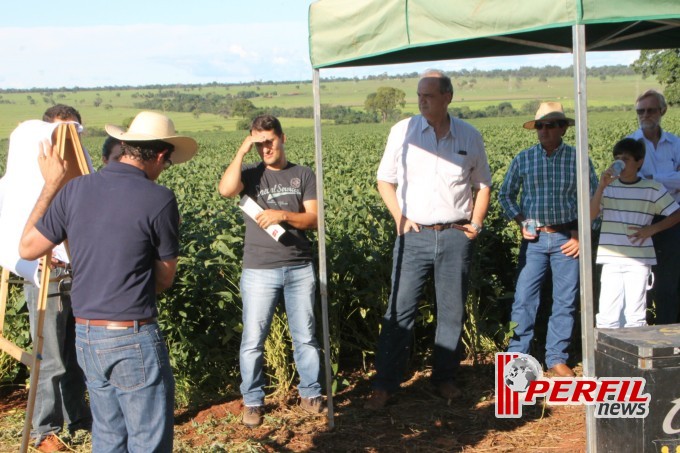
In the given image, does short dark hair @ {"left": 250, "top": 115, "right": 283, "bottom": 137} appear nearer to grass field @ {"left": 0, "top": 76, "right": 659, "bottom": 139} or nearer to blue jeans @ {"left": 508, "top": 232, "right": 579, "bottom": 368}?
blue jeans @ {"left": 508, "top": 232, "right": 579, "bottom": 368}

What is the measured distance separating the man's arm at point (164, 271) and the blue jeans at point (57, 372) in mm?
1447

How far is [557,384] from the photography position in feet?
17.2

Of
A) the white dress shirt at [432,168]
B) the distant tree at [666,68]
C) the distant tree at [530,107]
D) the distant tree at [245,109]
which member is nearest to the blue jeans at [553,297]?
the white dress shirt at [432,168]

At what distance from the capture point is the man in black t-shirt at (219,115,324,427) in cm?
516

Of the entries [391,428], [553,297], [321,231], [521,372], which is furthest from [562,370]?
[321,231]

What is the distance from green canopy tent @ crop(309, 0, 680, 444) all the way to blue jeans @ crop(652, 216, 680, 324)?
1.58 m

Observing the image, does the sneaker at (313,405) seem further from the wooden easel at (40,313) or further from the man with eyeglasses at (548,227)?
the wooden easel at (40,313)

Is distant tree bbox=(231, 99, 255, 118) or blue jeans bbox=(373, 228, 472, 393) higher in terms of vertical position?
distant tree bbox=(231, 99, 255, 118)

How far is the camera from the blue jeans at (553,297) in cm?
579

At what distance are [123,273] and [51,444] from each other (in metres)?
2.16

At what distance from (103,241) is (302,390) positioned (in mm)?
2528

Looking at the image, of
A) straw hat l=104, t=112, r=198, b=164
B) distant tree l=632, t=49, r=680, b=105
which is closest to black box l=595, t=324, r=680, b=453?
straw hat l=104, t=112, r=198, b=164

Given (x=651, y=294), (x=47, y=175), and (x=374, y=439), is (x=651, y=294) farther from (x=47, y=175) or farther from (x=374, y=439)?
(x=47, y=175)

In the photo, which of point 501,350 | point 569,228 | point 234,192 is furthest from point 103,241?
point 501,350
